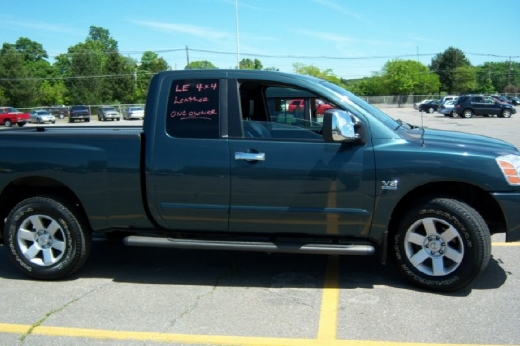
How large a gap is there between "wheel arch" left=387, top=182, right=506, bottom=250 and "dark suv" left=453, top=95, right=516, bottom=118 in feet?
116

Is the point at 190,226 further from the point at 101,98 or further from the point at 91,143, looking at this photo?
the point at 101,98

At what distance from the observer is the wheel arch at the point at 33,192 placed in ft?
15.4

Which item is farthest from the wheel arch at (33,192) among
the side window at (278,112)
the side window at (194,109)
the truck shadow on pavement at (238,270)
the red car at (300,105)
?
the red car at (300,105)

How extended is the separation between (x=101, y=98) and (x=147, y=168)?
73830 millimetres

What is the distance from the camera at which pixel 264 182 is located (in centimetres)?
421

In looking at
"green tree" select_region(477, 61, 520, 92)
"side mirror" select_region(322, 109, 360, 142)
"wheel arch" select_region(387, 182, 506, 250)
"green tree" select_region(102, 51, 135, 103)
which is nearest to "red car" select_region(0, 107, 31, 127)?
"green tree" select_region(102, 51, 135, 103)

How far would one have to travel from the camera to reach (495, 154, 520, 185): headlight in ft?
13.0

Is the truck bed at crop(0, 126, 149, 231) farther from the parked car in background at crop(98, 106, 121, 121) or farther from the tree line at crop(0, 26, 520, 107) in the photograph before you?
the tree line at crop(0, 26, 520, 107)

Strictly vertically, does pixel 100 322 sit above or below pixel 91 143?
below

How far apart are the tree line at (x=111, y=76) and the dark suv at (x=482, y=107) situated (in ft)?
60.4

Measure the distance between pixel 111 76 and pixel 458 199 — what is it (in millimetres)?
75266

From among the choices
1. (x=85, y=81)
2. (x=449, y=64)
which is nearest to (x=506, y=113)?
(x=85, y=81)

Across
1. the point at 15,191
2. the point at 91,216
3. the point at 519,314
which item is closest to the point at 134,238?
the point at 91,216

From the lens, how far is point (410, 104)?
7269cm
